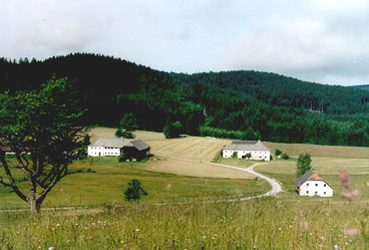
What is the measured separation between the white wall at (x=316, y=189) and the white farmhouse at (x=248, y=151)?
58374mm

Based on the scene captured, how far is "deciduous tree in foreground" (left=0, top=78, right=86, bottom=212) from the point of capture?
21.3m

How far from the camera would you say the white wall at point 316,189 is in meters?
64.4

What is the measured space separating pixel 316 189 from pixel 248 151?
63059 mm

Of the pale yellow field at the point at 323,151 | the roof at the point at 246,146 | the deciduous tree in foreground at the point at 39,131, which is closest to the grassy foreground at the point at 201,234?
the deciduous tree in foreground at the point at 39,131

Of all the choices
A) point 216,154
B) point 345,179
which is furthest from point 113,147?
point 345,179

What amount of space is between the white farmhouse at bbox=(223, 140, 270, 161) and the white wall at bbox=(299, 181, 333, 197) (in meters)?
58.4

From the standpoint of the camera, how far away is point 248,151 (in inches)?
5044

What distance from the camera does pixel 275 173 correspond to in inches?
3435

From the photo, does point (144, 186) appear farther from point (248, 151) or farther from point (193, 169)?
point (248, 151)

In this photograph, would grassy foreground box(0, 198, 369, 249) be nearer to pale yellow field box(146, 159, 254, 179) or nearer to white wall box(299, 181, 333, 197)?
white wall box(299, 181, 333, 197)

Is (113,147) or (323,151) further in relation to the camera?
(323,151)

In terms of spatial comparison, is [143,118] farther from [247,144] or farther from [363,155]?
[363,155]

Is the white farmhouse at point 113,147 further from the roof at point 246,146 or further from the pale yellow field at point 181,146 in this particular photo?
the roof at point 246,146

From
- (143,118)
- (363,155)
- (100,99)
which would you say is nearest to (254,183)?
(363,155)
